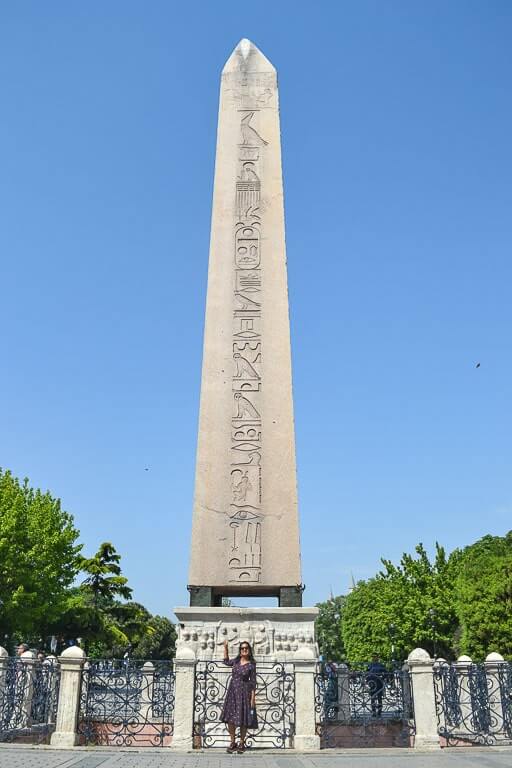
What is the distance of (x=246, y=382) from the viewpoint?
32.7ft

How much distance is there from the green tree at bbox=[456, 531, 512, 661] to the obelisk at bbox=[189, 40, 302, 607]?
1726 cm

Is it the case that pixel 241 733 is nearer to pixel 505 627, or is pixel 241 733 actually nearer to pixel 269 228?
pixel 269 228

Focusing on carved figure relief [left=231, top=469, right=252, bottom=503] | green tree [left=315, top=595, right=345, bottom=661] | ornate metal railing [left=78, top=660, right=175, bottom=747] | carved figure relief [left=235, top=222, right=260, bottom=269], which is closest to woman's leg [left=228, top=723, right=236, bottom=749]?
ornate metal railing [left=78, top=660, right=175, bottom=747]

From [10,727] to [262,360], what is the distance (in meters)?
5.76

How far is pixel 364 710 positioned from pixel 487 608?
689 inches

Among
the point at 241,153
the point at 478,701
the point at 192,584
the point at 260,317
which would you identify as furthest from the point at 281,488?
the point at 241,153

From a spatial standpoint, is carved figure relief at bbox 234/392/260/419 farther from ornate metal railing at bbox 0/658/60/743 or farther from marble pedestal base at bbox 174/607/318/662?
ornate metal railing at bbox 0/658/60/743

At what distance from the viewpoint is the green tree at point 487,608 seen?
23.7 m

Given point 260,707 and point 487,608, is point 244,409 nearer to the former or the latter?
point 260,707

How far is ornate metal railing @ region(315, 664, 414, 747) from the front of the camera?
8.27 metres

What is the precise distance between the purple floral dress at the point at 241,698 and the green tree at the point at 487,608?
18.4 m

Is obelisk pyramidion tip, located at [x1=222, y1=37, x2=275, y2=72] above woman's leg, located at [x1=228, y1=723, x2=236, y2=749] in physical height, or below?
above

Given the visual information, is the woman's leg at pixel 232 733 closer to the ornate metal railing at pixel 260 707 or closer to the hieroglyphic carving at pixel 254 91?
the ornate metal railing at pixel 260 707

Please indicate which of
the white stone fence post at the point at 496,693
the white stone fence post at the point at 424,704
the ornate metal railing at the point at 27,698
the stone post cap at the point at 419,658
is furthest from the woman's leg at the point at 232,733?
the white stone fence post at the point at 496,693
